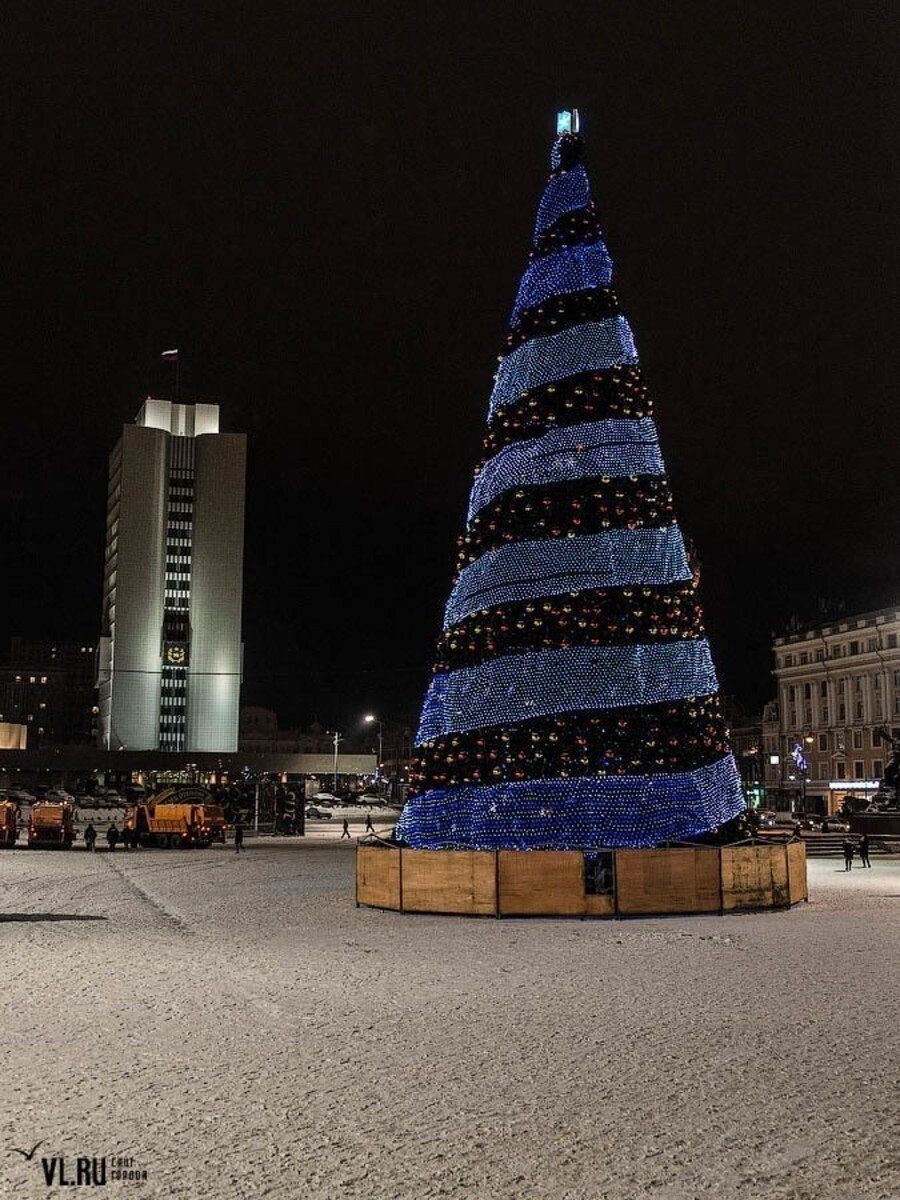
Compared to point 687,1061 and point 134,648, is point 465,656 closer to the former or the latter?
point 687,1061

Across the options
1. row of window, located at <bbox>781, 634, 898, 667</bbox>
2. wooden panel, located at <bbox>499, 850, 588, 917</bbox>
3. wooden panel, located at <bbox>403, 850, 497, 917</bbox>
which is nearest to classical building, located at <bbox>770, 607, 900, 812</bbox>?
row of window, located at <bbox>781, 634, 898, 667</bbox>

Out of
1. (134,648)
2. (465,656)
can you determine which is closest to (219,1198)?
(465,656)

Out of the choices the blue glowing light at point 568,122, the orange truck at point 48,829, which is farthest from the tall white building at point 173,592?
the blue glowing light at point 568,122

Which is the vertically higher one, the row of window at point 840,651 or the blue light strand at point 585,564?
the row of window at point 840,651

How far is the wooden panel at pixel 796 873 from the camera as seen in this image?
803 inches

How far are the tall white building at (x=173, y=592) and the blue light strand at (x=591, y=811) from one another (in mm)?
121966

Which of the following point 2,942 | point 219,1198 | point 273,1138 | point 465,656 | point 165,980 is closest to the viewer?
point 219,1198

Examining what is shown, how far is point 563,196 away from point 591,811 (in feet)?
39.0

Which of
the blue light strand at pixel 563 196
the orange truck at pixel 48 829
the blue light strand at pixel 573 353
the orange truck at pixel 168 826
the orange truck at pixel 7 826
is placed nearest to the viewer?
the blue light strand at pixel 573 353

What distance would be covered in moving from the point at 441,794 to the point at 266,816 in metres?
43.7

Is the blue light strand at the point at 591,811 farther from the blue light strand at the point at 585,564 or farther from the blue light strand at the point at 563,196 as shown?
the blue light strand at the point at 563,196

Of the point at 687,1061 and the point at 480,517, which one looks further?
the point at 480,517

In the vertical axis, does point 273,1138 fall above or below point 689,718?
below

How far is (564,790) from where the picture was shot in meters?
19.2
